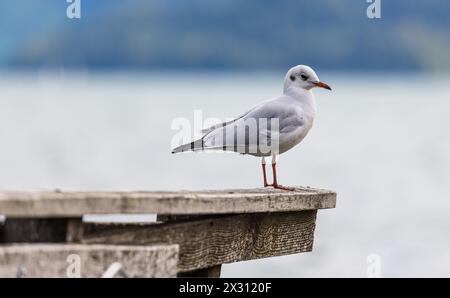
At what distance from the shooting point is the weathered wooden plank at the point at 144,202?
4.23 m

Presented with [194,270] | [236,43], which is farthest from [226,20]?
[194,270]

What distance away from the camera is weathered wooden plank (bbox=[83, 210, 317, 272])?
470cm

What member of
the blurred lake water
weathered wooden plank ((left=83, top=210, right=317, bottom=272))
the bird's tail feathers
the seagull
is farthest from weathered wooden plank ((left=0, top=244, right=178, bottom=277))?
the seagull

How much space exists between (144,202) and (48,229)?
1.22 ft

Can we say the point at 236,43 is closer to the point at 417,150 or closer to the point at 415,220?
the point at 417,150

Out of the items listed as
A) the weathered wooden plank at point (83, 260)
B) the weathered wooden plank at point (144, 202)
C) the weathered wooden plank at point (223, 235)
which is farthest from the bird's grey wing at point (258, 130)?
the weathered wooden plank at point (83, 260)

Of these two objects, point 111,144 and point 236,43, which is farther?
point 236,43

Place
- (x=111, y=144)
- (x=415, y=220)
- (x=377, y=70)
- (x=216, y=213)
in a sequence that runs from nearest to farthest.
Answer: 1. (x=216, y=213)
2. (x=415, y=220)
3. (x=111, y=144)
4. (x=377, y=70)

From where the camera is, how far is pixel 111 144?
39594mm

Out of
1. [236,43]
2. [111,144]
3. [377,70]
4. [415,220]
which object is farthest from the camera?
[236,43]

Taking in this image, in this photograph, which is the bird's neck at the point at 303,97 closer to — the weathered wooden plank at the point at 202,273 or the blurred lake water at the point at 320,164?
the weathered wooden plank at the point at 202,273

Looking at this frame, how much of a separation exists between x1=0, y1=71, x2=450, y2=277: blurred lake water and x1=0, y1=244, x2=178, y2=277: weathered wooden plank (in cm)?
83

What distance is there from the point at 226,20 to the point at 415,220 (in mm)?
96861

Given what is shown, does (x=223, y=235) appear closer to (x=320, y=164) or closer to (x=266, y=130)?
(x=266, y=130)
